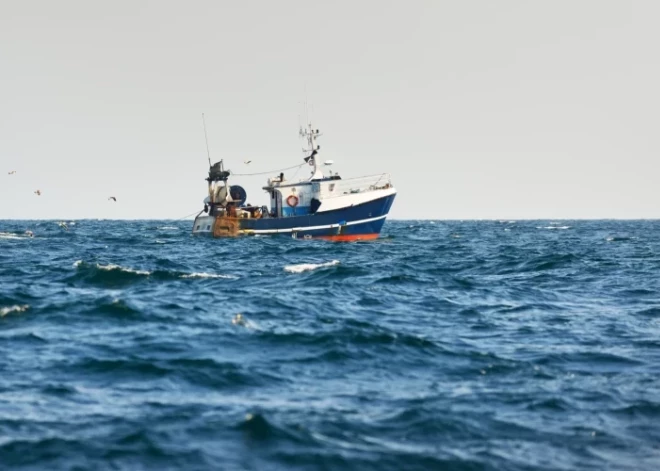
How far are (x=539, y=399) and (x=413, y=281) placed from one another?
53.8 feet

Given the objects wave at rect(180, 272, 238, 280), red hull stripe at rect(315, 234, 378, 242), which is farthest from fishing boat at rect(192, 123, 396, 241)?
wave at rect(180, 272, 238, 280)

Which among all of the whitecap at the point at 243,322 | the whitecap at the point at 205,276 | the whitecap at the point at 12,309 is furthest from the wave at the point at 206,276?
the whitecap at the point at 243,322

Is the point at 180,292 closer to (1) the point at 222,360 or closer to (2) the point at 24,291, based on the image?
(2) the point at 24,291

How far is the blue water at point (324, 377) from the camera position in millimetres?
8672

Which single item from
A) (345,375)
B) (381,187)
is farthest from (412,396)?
(381,187)

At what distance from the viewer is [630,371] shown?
12938mm

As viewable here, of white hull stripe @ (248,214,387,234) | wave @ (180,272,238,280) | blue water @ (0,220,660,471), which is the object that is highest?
white hull stripe @ (248,214,387,234)

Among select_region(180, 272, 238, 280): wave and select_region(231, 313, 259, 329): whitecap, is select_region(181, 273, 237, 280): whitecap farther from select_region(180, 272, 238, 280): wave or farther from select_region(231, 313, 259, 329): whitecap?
select_region(231, 313, 259, 329): whitecap

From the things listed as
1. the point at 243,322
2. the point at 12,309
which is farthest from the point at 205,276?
the point at 243,322

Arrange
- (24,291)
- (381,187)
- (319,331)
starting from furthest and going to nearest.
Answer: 1. (381,187)
2. (24,291)
3. (319,331)

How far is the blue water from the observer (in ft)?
28.5

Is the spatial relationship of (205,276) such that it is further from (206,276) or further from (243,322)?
(243,322)

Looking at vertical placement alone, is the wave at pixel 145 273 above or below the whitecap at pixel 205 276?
above

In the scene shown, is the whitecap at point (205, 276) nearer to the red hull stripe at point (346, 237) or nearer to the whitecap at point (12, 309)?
the whitecap at point (12, 309)
